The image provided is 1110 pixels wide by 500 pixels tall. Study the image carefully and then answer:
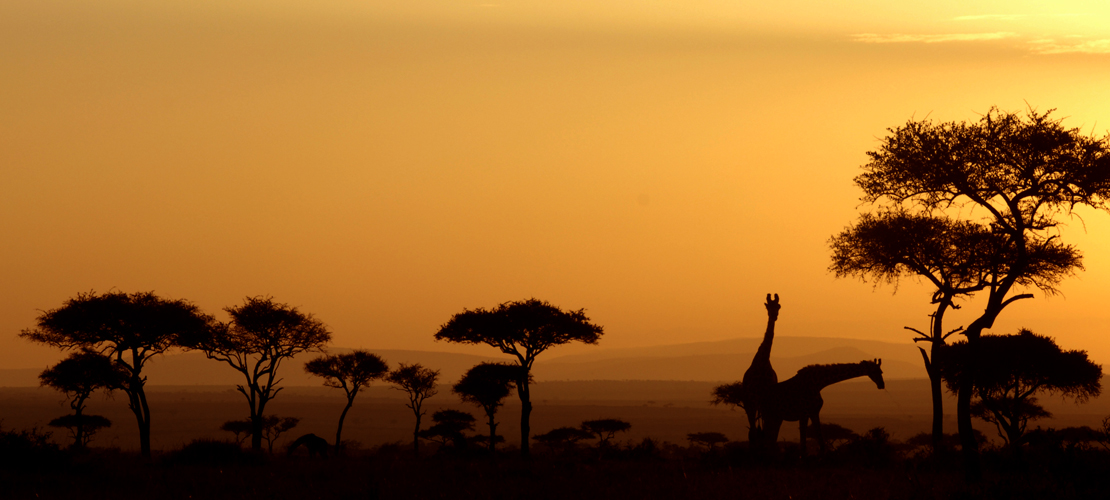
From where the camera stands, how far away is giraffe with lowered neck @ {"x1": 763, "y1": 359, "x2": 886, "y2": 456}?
1228 inches

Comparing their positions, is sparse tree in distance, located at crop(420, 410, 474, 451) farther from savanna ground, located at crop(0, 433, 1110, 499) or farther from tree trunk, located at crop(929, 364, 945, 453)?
tree trunk, located at crop(929, 364, 945, 453)

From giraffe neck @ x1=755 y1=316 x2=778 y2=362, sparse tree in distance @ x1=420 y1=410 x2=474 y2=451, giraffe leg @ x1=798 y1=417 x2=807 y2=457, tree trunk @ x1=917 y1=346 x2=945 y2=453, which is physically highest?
giraffe neck @ x1=755 y1=316 x2=778 y2=362

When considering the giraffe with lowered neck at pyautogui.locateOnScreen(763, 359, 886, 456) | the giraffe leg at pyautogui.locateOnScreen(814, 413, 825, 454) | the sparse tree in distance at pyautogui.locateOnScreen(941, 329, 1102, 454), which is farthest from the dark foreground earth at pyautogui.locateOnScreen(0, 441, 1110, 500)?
the sparse tree in distance at pyautogui.locateOnScreen(941, 329, 1102, 454)

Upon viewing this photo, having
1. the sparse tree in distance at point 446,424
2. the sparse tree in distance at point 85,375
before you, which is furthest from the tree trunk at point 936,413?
the sparse tree in distance at point 85,375

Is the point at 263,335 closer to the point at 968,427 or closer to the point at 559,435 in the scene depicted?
the point at 559,435

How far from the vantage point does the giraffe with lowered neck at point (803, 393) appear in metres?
31.2

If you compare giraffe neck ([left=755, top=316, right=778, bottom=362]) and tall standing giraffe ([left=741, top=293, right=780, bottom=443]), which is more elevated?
giraffe neck ([left=755, top=316, right=778, bottom=362])

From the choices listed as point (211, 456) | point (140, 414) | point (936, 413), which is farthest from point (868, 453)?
point (140, 414)

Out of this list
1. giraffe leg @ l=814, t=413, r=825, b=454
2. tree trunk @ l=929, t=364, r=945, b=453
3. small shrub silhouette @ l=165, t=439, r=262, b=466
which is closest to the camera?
small shrub silhouette @ l=165, t=439, r=262, b=466

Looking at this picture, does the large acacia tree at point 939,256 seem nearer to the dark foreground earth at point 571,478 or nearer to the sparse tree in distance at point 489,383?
the dark foreground earth at point 571,478

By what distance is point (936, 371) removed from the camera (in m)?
29.0

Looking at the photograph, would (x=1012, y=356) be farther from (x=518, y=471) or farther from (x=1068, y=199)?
(x=518, y=471)

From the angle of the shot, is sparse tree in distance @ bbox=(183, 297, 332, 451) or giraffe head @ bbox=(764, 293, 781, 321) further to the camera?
sparse tree in distance @ bbox=(183, 297, 332, 451)

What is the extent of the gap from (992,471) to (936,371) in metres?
6.23
